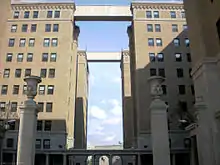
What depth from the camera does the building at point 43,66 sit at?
4331 cm

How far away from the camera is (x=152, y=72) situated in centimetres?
4703

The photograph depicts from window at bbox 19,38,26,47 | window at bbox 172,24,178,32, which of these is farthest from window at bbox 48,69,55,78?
window at bbox 172,24,178,32

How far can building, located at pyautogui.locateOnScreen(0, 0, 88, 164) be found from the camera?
43.3 metres

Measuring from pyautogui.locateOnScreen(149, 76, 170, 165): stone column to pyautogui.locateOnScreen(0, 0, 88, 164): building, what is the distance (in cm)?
2789

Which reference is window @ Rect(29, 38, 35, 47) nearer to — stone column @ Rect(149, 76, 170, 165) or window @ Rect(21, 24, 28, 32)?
window @ Rect(21, 24, 28, 32)

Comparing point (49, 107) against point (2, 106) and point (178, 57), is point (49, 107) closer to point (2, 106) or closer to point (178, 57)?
point (2, 106)

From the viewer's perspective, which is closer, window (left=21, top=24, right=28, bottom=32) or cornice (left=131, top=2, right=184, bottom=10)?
window (left=21, top=24, right=28, bottom=32)

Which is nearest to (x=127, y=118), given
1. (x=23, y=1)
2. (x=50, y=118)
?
(x=50, y=118)

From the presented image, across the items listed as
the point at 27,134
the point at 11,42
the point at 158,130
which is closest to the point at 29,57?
the point at 11,42

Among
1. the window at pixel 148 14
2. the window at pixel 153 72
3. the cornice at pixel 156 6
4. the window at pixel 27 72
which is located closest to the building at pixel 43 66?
the window at pixel 27 72

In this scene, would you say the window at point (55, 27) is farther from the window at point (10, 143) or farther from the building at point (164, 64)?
the window at point (10, 143)

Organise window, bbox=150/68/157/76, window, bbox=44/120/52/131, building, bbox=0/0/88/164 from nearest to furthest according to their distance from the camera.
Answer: building, bbox=0/0/88/164, window, bbox=44/120/52/131, window, bbox=150/68/157/76

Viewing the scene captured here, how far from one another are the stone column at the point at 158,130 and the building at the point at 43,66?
27886 mm

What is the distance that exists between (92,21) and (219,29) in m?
35.8
